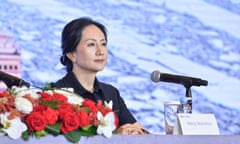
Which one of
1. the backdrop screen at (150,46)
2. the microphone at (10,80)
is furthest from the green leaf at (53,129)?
the backdrop screen at (150,46)

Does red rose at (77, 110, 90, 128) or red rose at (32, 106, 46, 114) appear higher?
red rose at (32, 106, 46, 114)

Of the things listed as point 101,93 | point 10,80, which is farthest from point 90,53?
point 10,80

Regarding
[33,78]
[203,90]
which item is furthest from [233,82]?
[33,78]

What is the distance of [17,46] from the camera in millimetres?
3203

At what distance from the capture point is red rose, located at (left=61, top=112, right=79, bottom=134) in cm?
165

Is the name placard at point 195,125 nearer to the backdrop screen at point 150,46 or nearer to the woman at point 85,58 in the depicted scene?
the woman at point 85,58

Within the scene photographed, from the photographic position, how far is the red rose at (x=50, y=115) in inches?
64.0

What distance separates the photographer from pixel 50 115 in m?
1.63

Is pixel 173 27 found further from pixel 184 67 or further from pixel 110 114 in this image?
pixel 110 114

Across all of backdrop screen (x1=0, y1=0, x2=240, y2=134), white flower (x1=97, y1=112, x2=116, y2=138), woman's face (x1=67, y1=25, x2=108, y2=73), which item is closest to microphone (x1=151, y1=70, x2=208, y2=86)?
woman's face (x1=67, y1=25, x2=108, y2=73)

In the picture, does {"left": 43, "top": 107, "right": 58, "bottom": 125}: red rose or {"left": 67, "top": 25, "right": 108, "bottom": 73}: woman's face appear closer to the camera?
{"left": 43, "top": 107, "right": 58, "bottom": 125}: red rose

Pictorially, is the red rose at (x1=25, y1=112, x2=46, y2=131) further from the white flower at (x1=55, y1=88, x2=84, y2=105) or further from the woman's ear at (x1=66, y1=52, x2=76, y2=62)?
the woman's ear at (x1=66, y1=52, x2=76, y2=62)

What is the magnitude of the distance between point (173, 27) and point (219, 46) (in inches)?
12.9

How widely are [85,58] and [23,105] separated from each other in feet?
3.17
